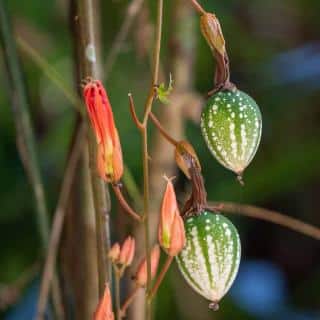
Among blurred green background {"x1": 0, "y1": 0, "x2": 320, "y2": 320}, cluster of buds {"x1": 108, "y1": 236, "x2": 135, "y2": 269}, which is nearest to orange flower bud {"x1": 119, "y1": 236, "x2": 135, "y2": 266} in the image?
cluster of buds {"x1": 108, "y1": 236, "x2": 135, "y2": 269}

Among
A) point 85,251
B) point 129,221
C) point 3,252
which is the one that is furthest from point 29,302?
point 85,251

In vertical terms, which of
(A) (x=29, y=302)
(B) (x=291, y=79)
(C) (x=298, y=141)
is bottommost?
(A) (x=29, y=302)

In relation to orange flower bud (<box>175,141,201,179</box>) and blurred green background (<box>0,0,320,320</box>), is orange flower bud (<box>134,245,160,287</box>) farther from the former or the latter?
blurred green background (<box>0,0,320,320</box>)

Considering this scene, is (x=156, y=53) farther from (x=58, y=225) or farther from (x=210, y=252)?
(x=58, y=225)

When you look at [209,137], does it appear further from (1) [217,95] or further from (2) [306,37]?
(2) [306,37]

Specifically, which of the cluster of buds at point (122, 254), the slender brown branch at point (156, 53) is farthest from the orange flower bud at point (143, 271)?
the slender brown branch at point (156, 53)
